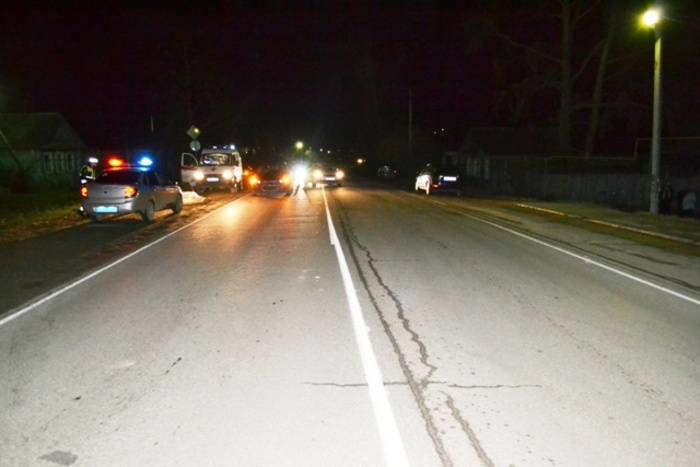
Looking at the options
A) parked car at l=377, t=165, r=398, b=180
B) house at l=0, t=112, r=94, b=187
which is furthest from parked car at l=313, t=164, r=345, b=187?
house at l=0, t=112, r=94, b=187

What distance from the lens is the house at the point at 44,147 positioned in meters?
43.7

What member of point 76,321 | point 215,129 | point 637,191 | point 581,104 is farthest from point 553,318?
point 215,129

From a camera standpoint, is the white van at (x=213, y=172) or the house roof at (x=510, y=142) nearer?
the white van at (x=213, y=172)

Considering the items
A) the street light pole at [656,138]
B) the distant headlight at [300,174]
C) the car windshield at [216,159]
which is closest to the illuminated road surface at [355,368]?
the street light pole at [656,138]

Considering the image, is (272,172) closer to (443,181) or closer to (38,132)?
(443,181)

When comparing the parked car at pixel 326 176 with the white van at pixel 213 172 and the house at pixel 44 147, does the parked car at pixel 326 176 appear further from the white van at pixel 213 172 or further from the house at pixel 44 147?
the house at pixel 44 147

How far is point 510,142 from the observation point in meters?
61.0

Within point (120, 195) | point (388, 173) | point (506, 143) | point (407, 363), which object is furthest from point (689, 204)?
point (388, 173)

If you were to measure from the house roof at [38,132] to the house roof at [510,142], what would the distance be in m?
33.0

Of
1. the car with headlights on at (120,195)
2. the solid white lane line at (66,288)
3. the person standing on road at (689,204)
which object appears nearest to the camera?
the solid white lane line at (66,288)

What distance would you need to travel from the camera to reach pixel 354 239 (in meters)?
16.2

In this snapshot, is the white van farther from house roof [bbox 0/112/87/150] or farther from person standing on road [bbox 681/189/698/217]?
person standing on road [bbox 681/189/698/217]

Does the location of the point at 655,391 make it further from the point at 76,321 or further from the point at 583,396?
the point at 76,321

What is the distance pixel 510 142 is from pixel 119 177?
154 feet
